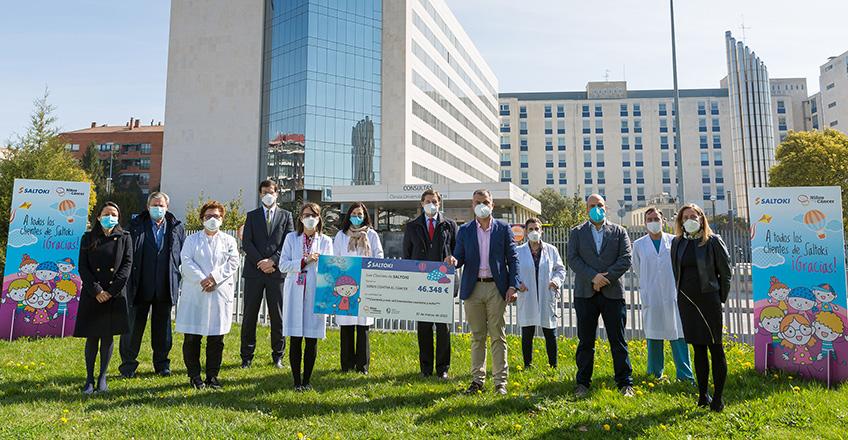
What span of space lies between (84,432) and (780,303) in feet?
25.7

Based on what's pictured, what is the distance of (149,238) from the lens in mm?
6875

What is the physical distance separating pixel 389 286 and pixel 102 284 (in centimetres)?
335

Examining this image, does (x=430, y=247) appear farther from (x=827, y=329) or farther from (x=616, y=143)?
(x=616, y=143)

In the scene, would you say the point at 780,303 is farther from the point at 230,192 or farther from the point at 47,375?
the point at 230,192

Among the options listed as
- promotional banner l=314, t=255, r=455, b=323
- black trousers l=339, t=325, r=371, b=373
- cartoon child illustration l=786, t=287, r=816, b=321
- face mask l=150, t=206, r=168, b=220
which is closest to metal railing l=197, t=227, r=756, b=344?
cartoon child illustration l=786, t=287, r=816, b=321

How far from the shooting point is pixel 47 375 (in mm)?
6602

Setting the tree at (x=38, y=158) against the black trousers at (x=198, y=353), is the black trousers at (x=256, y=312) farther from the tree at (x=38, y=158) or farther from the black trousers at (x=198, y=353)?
the tree at (x=38, y=158)

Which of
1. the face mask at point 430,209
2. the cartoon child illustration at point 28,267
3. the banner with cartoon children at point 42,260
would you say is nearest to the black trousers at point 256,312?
the face mask at point 430,209

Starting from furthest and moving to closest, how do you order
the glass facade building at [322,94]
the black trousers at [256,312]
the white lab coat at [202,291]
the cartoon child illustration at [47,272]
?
the glass facade building at [322,94], the cartoon child illustration at [47,272], the black trousers at [256,312], the white lab coat at [202,291]

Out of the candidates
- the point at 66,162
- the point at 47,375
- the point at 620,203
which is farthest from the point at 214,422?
the point at 620,203

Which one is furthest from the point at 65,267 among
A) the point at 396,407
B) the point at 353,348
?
the point at 396,407

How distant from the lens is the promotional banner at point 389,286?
20.6ft

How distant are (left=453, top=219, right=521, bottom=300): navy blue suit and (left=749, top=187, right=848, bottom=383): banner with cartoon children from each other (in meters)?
3.37

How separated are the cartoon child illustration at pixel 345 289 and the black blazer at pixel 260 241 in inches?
55.5
